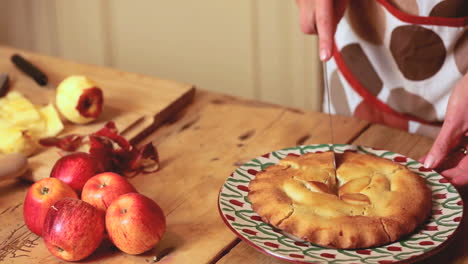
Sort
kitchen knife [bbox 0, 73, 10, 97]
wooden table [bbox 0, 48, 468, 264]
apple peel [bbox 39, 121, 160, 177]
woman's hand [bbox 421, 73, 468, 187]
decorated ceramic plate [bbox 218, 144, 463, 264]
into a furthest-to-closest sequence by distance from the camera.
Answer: kitchen knife [bbox 0, 73, 10, 97] → apple peel [bbox 39, 121, 160, 177] → woman's hand [bbox 421, 73, 468, 187] → wooden table [bbox 0, 48, 468, 264] → decorated ceramic plate [bbox 218, 144, 463, 264]

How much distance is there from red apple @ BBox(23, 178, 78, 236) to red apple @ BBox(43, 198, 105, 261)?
0.20 feet

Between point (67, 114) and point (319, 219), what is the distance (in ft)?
2.25

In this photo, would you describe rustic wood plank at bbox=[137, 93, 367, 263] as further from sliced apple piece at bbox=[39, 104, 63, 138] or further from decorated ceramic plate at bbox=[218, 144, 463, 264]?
sliced apple piece at bbox=[39, 104, 63, 138]

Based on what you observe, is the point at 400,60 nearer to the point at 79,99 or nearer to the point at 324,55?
the point at 324,55

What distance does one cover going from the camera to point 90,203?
3.53ft

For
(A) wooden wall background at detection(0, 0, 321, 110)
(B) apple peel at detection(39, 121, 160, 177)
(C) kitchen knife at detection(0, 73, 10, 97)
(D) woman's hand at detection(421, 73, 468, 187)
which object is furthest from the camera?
(A) wooden wall background at detection(0, 0, 321, 110)

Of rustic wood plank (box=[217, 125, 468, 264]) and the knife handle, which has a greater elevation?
the knife handle

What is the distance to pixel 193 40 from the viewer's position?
2.99 metres

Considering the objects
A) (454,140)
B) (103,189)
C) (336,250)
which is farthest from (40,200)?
(454,140)

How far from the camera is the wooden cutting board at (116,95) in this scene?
145 centimetres

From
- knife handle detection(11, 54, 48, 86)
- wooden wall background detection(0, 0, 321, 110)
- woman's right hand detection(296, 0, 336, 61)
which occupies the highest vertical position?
woman's right hand detection(296, 0, 336, 61)

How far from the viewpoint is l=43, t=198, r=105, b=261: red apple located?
998 mm

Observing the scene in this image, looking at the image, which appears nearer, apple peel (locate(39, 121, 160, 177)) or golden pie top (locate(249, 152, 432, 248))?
golden pie top (locate(249, 152, 432, 248))

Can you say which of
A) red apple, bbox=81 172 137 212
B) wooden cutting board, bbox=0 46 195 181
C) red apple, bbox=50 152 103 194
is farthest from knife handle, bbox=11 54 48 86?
red apple, bbox=81 172 137 212
